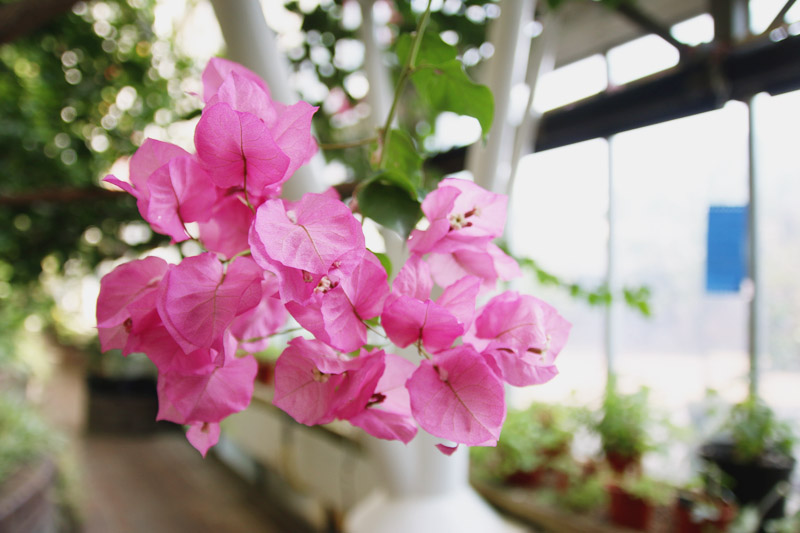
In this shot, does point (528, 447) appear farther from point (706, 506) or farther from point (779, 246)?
point (779, 246)

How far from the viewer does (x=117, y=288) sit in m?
0.29

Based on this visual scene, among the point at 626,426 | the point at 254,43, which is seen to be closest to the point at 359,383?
the point at 254,43

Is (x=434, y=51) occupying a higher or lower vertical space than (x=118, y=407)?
higher

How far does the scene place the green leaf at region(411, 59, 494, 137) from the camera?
411 millimetres

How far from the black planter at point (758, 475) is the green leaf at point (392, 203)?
1.62 metres

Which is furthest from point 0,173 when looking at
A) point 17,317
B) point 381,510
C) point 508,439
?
point 17,317

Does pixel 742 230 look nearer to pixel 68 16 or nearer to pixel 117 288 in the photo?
pixel 117 288

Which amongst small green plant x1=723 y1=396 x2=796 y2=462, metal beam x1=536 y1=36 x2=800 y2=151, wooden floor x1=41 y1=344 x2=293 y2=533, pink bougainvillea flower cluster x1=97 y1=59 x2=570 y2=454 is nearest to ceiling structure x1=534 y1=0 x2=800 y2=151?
metal beam x1=536 y1=36 x2=800 y2=151

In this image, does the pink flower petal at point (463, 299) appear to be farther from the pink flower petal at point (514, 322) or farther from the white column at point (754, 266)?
the white column at point (754, 266)

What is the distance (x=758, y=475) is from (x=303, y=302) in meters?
1.73

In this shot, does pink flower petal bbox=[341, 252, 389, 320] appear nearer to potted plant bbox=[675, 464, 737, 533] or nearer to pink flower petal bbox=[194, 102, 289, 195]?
pink flower petal bbox=[194, 102, 289, 195]

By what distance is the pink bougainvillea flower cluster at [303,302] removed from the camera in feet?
0.81

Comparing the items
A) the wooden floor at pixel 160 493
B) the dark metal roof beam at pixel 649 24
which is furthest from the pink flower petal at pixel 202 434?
the wooden floor at pixel 160 493

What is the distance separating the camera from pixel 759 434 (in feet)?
5.09
